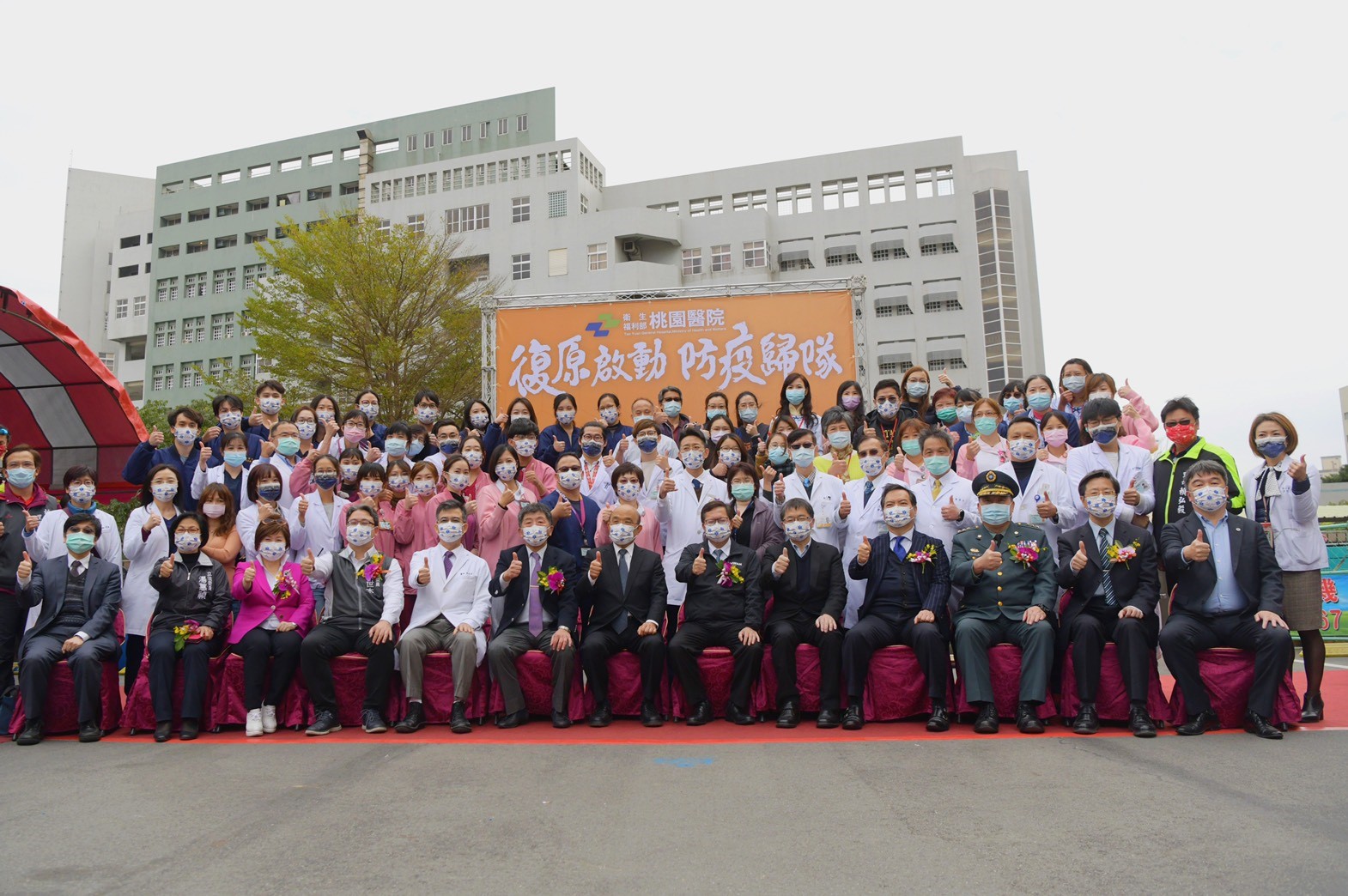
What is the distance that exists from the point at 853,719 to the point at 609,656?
5.86 feet

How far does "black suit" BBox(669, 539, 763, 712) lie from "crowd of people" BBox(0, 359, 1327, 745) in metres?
0.02

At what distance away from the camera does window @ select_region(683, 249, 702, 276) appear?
1732 inches

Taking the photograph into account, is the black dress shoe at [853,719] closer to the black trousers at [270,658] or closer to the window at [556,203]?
the black trousers at [270,658]

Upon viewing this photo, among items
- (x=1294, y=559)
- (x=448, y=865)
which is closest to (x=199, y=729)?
(x=448, y=865)

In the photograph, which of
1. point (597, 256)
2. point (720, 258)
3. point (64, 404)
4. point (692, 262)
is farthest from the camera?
point (692, 262)

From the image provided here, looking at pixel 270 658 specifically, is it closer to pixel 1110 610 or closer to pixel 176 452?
pixel 176 452

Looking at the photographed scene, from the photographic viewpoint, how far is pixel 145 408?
116 feet

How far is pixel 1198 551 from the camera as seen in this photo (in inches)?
228

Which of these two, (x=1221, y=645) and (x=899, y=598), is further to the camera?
(x=899, y=598)

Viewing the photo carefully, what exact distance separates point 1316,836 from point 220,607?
6.51 metres

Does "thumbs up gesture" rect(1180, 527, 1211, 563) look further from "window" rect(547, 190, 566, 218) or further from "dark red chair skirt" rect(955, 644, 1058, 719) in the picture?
"window" rect(547, 190, 566, 218)

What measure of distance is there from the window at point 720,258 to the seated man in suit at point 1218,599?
38732 millimetres

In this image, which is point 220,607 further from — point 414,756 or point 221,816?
point 221,816

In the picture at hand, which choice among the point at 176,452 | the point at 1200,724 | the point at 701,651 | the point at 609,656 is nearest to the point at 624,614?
the point at 609,656
